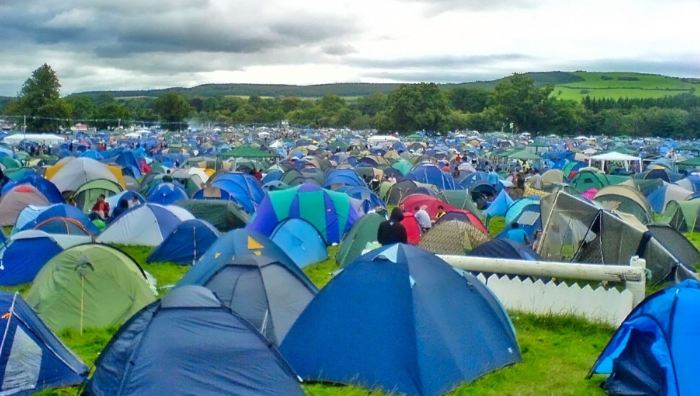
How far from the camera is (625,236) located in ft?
38.3

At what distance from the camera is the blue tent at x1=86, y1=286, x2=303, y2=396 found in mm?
5945

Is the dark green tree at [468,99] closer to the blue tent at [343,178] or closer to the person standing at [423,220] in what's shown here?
the blue tent at [343,178]

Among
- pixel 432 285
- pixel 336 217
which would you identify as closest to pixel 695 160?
pixel 336 217

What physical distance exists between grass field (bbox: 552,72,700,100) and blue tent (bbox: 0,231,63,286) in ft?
413

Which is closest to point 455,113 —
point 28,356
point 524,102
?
point 524,102

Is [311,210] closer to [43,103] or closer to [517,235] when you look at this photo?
[517,235]

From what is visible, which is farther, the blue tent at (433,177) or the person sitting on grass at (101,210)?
the blue tent at (433,177)

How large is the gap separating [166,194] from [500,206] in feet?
31.4

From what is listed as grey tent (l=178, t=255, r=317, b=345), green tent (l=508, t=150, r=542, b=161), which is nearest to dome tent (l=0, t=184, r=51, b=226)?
grey tent (l=178, t=255, r=317, b=345)

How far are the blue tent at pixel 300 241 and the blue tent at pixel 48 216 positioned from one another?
13.9ft

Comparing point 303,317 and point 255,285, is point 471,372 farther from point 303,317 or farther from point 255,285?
point 255,285

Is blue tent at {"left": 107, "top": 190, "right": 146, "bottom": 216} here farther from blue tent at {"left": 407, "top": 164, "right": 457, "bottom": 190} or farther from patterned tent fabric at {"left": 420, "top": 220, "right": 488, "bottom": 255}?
blue tent at {"left": 407, "top": 164, "right": 457, "bottom": 190}

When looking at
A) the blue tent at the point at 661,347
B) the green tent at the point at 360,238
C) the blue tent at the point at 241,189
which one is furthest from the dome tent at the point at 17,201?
the blue tent at the point at 661,347

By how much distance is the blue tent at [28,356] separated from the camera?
22.8ft
